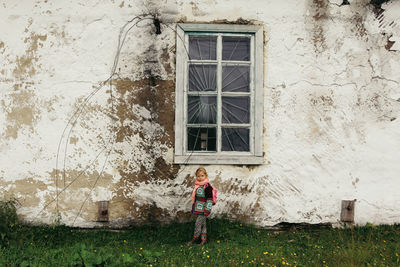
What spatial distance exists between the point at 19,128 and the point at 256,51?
3.27m

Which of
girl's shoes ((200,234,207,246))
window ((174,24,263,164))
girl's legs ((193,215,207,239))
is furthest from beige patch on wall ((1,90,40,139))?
girl's shoes ((200,234,207,246))

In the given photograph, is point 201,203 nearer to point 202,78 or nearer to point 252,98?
point 252,98

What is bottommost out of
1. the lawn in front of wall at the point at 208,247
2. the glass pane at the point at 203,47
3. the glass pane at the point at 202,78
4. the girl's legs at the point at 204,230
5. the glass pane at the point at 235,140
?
the lawn in front of wall at the point at 208,247

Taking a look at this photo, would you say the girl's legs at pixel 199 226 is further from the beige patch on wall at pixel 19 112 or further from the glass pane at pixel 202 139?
the beige patch on wall at pixel 19 112

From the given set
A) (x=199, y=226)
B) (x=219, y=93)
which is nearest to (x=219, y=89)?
(x=219, y=93)

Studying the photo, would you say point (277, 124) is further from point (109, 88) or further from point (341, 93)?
point (109, 88)

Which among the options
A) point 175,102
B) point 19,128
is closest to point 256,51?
point 175,102

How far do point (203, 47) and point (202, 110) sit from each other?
0.86 meters

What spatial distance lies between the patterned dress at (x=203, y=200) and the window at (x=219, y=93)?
52 centimetres

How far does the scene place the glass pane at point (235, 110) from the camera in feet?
14.6

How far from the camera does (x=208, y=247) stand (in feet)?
12.3

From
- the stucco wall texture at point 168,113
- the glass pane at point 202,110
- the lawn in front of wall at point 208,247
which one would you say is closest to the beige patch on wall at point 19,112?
the stucco wall texture at point 168,113

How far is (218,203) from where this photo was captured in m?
4.26

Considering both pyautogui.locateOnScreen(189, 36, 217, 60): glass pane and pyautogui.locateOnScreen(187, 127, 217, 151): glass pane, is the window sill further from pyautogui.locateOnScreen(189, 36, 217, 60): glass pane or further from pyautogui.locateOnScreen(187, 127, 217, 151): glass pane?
pyautogui.locateOnScreen(189, 36, 217, 60): glass pane
